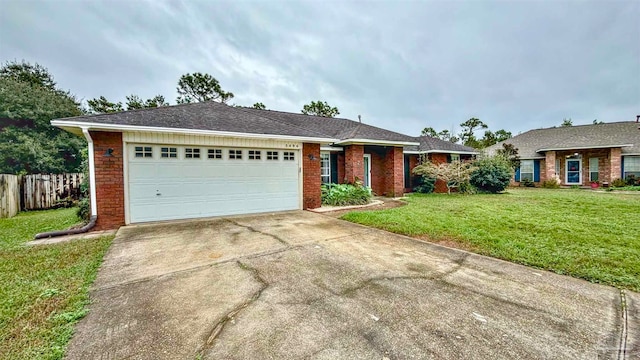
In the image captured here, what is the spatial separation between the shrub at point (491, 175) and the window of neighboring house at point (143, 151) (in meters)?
15.3

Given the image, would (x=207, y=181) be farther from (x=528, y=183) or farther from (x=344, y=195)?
(x=528, y=183)

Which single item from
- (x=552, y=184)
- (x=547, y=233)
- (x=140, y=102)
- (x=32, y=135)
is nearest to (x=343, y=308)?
(x=547, y=233)

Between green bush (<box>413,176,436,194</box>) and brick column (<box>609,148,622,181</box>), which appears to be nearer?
green bush (<box>413,176,436,194</box>)

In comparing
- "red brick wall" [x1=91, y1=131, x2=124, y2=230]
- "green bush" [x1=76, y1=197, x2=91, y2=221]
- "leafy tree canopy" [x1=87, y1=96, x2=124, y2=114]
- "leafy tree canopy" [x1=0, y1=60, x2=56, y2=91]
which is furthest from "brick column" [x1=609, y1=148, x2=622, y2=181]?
"leafy tree canopy" [x1=0, y1=60, x2=56, y2=91]

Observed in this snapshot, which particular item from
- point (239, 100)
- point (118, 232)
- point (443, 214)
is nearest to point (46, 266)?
point (118, 232)

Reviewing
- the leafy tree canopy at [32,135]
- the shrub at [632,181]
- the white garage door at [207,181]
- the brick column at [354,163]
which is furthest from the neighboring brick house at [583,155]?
the leafy tree canopy at [32,135]

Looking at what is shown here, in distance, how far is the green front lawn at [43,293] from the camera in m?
2.09

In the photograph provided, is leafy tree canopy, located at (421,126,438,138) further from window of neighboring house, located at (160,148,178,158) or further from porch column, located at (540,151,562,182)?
window of neighboring house, located at (160,148,178,158)

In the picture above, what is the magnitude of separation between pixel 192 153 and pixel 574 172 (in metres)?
25.8

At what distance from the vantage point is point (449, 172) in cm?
1395

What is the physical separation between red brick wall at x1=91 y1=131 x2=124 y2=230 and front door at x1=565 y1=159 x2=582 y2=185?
27.2m

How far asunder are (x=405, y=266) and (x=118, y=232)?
6.67 m

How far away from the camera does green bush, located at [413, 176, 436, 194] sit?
14.9 metres

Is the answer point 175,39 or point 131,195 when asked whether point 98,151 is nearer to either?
point 131,195
